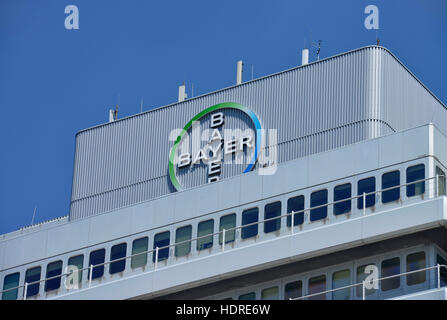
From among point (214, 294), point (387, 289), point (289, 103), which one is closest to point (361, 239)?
point (387, 289)

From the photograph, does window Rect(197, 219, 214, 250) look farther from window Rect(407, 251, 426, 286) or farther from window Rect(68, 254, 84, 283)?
window Rect(407, 251, 426, 286)

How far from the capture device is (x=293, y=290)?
57094 millimetres

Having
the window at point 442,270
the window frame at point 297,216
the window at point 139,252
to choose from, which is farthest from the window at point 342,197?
the window at point 139,252

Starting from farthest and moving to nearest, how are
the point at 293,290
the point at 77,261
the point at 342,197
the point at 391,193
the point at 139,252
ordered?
the point at 77,261 < the point at 139,252 < the point at 342,197 < the point at 293,290 < the point at 391,193

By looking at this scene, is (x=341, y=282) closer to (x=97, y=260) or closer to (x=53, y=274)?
(x=97, y=260)

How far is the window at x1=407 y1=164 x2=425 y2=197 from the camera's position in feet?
181

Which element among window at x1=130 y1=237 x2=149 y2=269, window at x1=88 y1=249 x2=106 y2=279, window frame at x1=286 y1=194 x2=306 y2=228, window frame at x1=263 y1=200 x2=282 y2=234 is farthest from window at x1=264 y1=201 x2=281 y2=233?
window at x1=88 y1=249 x2=106 y2=279

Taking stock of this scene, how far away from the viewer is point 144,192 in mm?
67562

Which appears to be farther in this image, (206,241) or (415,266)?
(206,241)

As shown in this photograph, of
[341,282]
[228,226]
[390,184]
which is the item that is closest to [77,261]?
[228,226]

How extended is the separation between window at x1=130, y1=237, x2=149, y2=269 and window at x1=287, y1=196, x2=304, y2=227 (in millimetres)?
6243

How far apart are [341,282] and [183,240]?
7558mm
